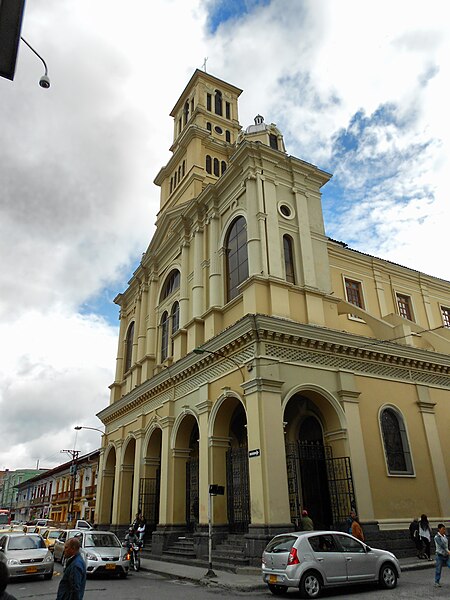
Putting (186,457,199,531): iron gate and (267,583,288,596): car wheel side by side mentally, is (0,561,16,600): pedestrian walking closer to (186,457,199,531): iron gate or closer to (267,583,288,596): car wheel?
(267,583,288,596): car wheel

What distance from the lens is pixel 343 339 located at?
18.4 m

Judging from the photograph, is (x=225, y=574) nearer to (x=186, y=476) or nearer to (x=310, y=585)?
(x=310, y=585)

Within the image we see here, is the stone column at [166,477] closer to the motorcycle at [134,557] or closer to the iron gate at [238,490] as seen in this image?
the motorcycle at [134,557]

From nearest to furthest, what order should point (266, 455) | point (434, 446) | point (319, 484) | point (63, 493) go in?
point (266, 455) → point (319, 484) → point (434, 446) → point (63, 493)

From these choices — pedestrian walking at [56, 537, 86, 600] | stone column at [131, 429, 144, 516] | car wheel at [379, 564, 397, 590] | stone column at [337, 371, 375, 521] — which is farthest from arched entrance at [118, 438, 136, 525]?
pedestrian walking at [56, 537, 86, 600]

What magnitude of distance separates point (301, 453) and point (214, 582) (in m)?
6.56

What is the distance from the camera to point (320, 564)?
36.0ft

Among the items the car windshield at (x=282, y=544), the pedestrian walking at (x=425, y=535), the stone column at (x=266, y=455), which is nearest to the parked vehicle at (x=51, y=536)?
the stone column at (x=266, y=455)

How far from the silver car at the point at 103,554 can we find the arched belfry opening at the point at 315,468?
5.80 metres

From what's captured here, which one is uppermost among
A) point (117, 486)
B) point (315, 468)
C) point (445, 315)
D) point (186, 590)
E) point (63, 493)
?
point (445, 315)

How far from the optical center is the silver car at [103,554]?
592 inches

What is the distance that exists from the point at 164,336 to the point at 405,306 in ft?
44.2

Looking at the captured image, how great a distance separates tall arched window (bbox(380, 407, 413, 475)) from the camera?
60.0ft

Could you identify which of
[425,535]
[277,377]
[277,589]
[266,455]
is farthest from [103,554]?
[425,535]
